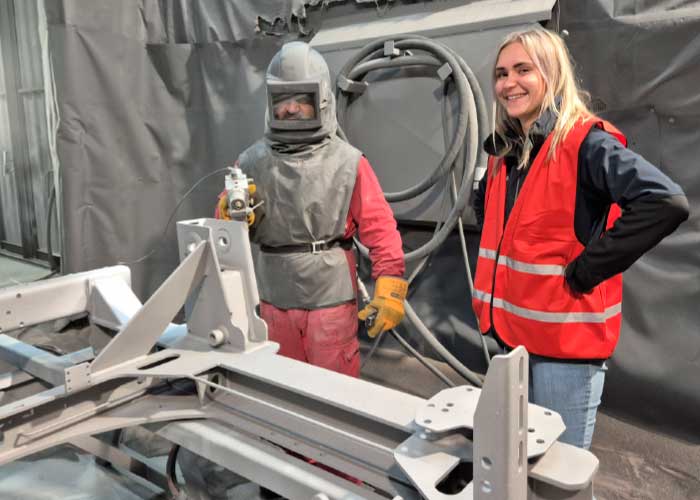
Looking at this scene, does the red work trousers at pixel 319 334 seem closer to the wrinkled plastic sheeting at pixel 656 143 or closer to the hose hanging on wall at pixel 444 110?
the hose hanging on wall at pixel 444 110

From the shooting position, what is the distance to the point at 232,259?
125 centimetres

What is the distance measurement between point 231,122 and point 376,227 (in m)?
1.64

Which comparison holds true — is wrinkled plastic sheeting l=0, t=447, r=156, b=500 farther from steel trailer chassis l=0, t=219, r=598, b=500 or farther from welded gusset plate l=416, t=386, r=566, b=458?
welded gusset plate l=416, t=386, r=566, b=458

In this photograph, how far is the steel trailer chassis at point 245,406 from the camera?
74 centimetres

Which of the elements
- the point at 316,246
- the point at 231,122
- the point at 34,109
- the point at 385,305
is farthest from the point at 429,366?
the point at 34,109

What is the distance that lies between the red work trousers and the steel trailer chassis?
Result: 0.51 metres

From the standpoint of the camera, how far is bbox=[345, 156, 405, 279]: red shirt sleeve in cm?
178

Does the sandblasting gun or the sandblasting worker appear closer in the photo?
the sandblasting gun

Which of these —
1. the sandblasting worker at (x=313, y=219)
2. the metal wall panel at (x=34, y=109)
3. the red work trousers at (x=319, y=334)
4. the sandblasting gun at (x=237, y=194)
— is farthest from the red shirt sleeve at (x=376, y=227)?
the metal wall panel at (x=34, y=109)

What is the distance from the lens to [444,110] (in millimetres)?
2336

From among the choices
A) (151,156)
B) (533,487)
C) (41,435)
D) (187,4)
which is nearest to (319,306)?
(41,435)

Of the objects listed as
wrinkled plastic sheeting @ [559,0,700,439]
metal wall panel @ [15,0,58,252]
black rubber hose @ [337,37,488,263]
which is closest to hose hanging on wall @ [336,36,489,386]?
black rubber hose @ [337,37,488,263]

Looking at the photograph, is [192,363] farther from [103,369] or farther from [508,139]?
[508,139]

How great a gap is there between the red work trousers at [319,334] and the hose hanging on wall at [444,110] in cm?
68
